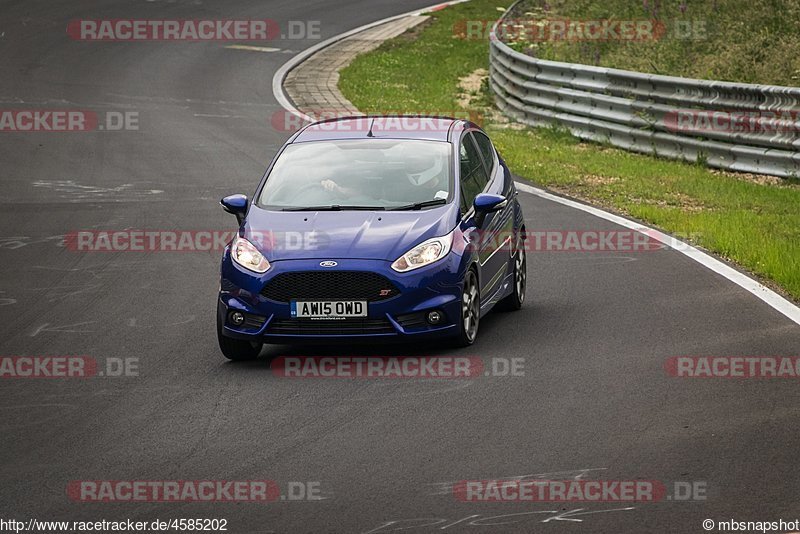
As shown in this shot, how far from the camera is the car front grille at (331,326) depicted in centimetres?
1040

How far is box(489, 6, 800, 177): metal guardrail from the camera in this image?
18797 mm

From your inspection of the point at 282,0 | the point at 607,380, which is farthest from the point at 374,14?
the point at 607,380

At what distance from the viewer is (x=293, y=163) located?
11953 mm

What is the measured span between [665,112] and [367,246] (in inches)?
439

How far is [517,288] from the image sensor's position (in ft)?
40.9

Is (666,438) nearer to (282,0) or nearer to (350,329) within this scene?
(350,329)

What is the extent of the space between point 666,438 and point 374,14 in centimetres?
3176
